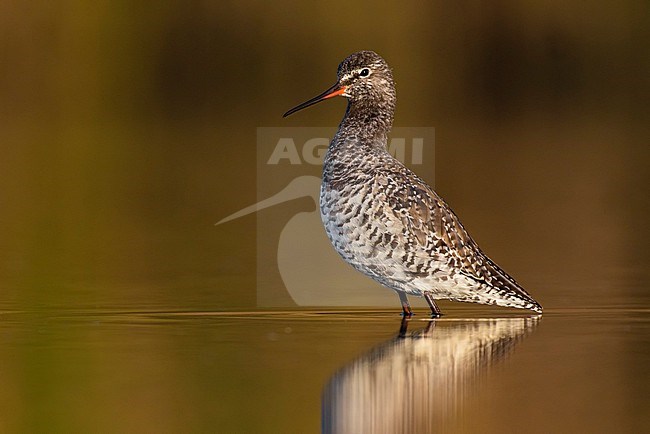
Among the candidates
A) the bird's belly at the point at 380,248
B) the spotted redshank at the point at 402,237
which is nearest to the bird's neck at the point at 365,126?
the spotted redshank at the point at 402,237

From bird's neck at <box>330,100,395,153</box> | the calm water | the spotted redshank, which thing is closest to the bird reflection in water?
the calm water

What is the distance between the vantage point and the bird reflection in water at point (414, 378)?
7289 millimetres

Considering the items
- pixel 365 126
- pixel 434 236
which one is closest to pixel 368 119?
pixel 365 126

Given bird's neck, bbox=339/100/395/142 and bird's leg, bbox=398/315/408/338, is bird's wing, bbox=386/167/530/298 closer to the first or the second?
bird's leg, bbox=398/315/408/338

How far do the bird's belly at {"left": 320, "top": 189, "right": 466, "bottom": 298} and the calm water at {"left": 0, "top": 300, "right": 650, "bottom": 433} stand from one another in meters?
0.29

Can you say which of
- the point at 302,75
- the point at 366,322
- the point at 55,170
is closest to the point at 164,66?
the point at 302,75

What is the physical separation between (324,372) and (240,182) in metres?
10.5

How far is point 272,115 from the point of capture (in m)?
24.4

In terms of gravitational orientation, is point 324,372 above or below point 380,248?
below

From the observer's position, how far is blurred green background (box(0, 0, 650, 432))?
26.3 ft

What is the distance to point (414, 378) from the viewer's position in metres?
8.02

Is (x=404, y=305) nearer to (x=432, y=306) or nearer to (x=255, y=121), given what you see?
(x=432, y=306)

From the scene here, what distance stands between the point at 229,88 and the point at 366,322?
63.6 ft

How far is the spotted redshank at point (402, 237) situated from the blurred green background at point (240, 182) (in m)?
0.36
